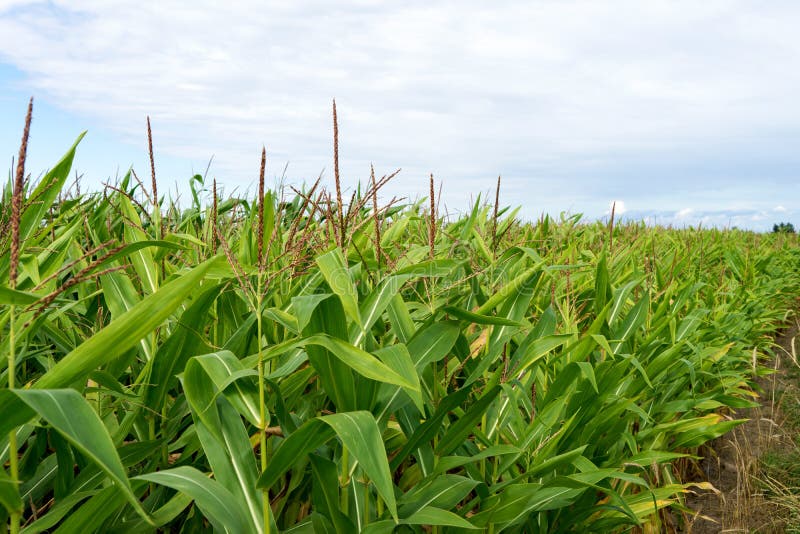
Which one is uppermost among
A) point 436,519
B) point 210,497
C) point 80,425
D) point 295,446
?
point 80,425

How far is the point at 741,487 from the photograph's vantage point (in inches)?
127

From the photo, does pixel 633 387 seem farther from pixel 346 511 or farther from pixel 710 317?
pixel 710 317

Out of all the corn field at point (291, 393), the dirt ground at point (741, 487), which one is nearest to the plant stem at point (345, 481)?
the corn field at point (291, 393)

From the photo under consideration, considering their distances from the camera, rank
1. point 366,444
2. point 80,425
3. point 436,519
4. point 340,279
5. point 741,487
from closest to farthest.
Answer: point 80,425 → point 366,444 → point 340,279 → point 436,519 → point 741,487

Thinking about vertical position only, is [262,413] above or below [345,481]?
above

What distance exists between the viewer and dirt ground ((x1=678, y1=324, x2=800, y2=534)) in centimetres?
300

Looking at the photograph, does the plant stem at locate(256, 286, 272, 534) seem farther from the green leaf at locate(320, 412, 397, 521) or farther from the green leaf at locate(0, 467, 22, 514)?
the green leaf at locate(0, 467, 22, 514)

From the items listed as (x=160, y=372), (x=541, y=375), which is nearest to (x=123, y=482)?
(x=160, y=372)

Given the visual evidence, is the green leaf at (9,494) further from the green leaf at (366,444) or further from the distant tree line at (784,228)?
the distant tree line at (784,228)

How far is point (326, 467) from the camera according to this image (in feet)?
4.33

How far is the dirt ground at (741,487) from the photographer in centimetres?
300

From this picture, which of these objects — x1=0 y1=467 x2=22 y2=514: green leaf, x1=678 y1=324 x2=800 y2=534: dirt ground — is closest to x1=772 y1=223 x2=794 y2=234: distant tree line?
x1=678 y1=324 x2=800 y2=534: dirt ground

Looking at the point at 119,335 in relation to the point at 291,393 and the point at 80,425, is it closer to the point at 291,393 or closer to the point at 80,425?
the point at 80,425

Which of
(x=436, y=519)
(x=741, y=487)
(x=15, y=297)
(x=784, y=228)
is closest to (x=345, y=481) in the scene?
(x=436, y=519)
